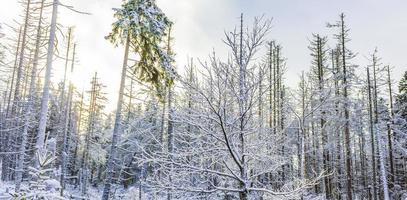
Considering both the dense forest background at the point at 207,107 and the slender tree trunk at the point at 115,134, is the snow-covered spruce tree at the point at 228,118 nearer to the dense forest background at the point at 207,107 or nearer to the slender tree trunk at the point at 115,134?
the dense forest background at the point at 207,107

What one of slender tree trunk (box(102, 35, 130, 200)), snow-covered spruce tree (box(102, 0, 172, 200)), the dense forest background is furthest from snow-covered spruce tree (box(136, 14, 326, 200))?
snow-covered spruce tree (box(102, 0, 172, 200))

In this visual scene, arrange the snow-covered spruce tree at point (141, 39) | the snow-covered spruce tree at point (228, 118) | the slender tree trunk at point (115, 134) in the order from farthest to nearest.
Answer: the snow-covered spruce tree at point (141, 39) < the slender tree trunk at point (115, 134) < the snow-covered spruce tree at point (228, 118)

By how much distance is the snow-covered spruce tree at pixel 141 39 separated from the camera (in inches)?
472

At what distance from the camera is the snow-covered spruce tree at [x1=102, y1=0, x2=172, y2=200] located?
39.3ft

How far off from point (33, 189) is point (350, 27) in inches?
798

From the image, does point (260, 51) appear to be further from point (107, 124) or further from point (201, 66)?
point (107, 124)

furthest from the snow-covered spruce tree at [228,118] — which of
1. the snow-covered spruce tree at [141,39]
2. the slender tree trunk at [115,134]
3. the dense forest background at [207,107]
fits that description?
the snow-covered spruce tree at [141,39]

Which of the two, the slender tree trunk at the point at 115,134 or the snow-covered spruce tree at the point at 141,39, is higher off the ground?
the snow-covered spruce tree at the point at 141,39

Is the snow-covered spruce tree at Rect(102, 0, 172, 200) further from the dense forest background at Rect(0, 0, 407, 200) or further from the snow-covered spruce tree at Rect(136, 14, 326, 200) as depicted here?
the snow-covered spruce tree at Rect(136, 14, 326, 200)

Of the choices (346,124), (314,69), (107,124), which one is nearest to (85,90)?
(107,124)

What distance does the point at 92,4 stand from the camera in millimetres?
11266

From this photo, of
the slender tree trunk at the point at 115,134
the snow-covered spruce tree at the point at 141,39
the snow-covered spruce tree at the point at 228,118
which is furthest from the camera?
the snow-covered spruce tree at the point at 141,39

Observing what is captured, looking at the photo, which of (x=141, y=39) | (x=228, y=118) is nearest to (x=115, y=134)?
(x=141, y=39)

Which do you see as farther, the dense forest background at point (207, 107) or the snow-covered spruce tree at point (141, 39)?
the snow-covered spruce tree at point (141, 39)
